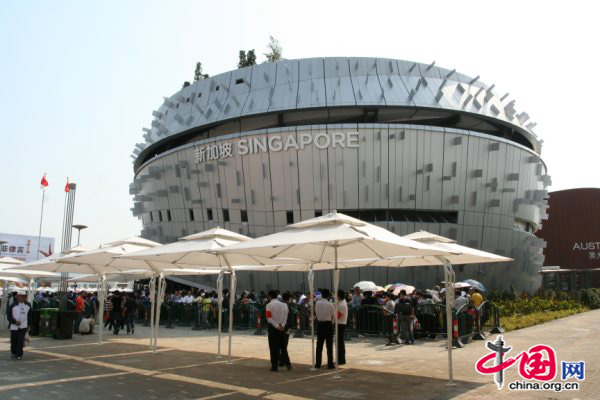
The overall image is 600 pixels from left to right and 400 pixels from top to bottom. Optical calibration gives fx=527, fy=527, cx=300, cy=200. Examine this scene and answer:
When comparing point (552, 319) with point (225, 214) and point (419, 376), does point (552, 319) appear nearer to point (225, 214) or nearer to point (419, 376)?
point (419, 376)

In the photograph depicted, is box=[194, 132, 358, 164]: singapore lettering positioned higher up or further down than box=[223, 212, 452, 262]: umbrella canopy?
higher up

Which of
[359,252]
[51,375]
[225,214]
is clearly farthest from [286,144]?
[51,375]

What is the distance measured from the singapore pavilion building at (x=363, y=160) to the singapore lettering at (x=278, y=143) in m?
0.07

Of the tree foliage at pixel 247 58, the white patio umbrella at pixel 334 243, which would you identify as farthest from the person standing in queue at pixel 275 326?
the tree foliage at pixel 247 58

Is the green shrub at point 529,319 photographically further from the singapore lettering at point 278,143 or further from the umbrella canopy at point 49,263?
the umbrella canopy at point 49,263

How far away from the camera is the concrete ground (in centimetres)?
920

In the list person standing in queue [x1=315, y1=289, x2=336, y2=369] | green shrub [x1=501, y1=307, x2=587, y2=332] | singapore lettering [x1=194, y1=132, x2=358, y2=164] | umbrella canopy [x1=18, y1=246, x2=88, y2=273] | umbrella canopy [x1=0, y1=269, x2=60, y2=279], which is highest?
singapore lettering [x1=194, y1=132, x2=358, y2=164]

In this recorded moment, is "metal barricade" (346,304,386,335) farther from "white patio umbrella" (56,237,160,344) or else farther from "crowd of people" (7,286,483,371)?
"white patio umbrella" (56,237,160,344)

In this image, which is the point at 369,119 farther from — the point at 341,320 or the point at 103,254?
the point at 341,320

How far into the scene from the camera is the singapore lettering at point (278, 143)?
3406 cm

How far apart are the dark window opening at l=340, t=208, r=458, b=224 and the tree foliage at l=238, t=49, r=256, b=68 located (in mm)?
20087

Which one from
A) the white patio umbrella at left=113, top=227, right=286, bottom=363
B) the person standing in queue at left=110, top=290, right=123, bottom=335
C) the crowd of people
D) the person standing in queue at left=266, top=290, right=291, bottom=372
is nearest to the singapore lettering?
the crowd of people

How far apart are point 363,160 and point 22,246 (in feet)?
234

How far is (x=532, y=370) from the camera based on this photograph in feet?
35.4
